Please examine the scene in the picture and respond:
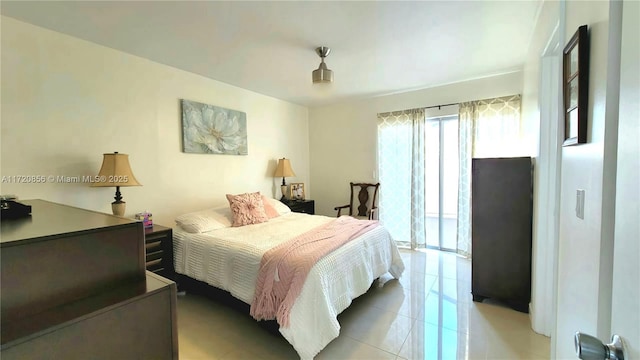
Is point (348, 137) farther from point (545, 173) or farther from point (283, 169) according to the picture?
point (545, 173)

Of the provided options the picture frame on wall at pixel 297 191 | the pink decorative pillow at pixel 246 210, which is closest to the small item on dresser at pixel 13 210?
the pink decorative pillow at pixel 246 210

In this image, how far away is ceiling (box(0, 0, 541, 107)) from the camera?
1964 millimetres

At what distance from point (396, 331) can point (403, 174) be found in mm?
2519

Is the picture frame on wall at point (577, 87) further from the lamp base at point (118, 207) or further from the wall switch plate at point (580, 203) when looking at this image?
the lamp base at point (118, 207)

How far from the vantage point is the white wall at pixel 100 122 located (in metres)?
2.12

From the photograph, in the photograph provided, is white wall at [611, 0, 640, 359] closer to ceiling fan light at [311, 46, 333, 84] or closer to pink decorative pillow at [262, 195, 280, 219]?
ceiling fan light at [311, 46, 333, 84]

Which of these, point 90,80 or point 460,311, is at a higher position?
point 90,80

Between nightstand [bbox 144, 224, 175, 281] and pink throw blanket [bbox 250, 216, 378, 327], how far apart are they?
1.21 metres

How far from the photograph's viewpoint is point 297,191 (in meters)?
4.70

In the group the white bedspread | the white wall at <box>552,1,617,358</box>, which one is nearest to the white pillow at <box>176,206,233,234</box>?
the white bedspread

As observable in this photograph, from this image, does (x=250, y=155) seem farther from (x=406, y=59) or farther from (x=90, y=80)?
(x=406, y=59)

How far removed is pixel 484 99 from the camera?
351 cm

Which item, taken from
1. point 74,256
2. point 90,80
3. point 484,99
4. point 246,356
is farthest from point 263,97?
point 74,256

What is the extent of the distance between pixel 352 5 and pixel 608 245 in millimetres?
1965
